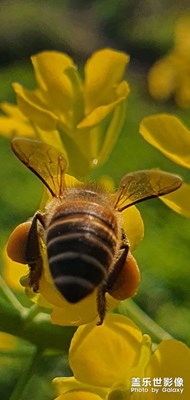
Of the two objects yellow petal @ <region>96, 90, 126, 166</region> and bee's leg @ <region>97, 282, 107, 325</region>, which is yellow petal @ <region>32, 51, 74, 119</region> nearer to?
yellow petal @ <region>96, 90, 126, 166</region>

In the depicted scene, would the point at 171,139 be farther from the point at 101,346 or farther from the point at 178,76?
the point at 178,76

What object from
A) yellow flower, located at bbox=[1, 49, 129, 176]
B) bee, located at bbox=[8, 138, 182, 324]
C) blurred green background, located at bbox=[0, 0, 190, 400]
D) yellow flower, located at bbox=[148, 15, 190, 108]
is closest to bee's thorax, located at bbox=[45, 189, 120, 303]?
bee, located at bbox=[8, 138, 182, 324]

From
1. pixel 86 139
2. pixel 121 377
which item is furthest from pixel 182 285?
pixel 121 377

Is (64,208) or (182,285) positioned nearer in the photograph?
(64,208)

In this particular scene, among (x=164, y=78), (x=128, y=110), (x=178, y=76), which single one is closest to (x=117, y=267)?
(x=178, y=76)

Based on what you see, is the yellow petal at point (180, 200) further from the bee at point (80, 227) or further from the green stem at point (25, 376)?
the green stem at point (25, 376)

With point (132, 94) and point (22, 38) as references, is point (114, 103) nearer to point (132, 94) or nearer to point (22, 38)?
point (132, 94)

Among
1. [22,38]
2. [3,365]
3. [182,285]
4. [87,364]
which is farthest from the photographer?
[22,38]
